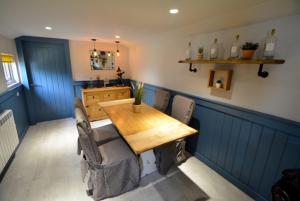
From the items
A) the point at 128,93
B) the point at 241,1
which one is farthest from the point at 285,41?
the point at 128,93

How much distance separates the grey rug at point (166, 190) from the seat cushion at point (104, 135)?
2.26ft

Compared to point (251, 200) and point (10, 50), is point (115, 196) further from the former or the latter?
point (10, 50)

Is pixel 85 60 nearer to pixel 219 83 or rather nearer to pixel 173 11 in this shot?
pixel 173 11

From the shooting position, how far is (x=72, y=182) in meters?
1.90

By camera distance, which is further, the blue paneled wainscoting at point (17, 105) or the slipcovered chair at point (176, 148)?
the blue paneled wainscoting at point (17, 105)

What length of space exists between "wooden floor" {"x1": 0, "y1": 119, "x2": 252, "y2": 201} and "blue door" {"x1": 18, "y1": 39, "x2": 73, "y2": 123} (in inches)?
56.7

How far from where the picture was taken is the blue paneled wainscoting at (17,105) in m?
2.37

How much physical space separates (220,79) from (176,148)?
117cm

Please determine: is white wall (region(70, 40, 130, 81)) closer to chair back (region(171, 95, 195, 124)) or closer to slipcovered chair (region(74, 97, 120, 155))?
slipcovered chair (region(74, 97, 120, 155))

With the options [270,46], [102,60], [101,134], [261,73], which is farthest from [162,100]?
[102,60]

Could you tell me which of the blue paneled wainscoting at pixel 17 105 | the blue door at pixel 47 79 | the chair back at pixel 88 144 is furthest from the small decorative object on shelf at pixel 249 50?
the blue door at pixel 47 79

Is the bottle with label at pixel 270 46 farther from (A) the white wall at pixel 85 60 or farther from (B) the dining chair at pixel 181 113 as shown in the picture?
(A) the white wall at pixel 85 60

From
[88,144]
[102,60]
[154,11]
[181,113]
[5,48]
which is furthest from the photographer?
[102,60]

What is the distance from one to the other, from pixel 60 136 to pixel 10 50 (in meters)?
2.02
